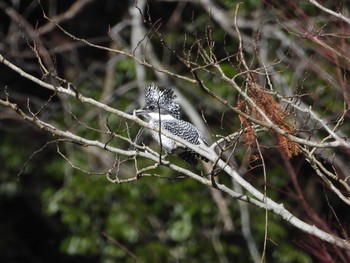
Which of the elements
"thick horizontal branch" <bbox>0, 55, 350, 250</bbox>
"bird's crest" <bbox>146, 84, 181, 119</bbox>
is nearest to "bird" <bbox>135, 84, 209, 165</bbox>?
"bird's crest" <bbox>146, 84, 181, 119</bbox>

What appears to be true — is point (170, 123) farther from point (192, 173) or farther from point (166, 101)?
point (192, 173)

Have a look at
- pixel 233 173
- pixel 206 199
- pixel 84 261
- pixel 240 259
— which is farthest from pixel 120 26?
pixel 233 173

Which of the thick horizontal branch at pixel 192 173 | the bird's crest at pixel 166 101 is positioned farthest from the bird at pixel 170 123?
the thick horizontal branch at pixel 192 173

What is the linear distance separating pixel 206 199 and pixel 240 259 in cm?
54

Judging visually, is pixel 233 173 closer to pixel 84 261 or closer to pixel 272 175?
pixel 272 175

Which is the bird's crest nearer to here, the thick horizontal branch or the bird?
the bird

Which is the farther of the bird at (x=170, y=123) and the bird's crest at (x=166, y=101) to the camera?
the bird's crest at (x=166, y=101)

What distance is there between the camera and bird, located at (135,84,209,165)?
11.8ft

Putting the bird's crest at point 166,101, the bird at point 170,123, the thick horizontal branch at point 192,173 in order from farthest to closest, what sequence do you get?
the bird's crest at point 166,101 → the bird at point 170,123 → the thick horizontal branch at point 192,173

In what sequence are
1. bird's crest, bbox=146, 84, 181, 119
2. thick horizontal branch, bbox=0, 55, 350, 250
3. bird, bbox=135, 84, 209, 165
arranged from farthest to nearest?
bird's crest, bbox=146, 84, 181, 119 < bird, bbox=135, 84, 209, 165 < thick horizontal branch, bbox=0, 55, 350, 250

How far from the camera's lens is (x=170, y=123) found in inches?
149

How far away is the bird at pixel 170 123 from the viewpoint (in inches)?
142

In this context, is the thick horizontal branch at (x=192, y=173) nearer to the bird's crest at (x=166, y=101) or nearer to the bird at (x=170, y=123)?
the bird at (x=170, y=123)

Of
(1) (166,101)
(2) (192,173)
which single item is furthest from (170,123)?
(2) (192,173)
